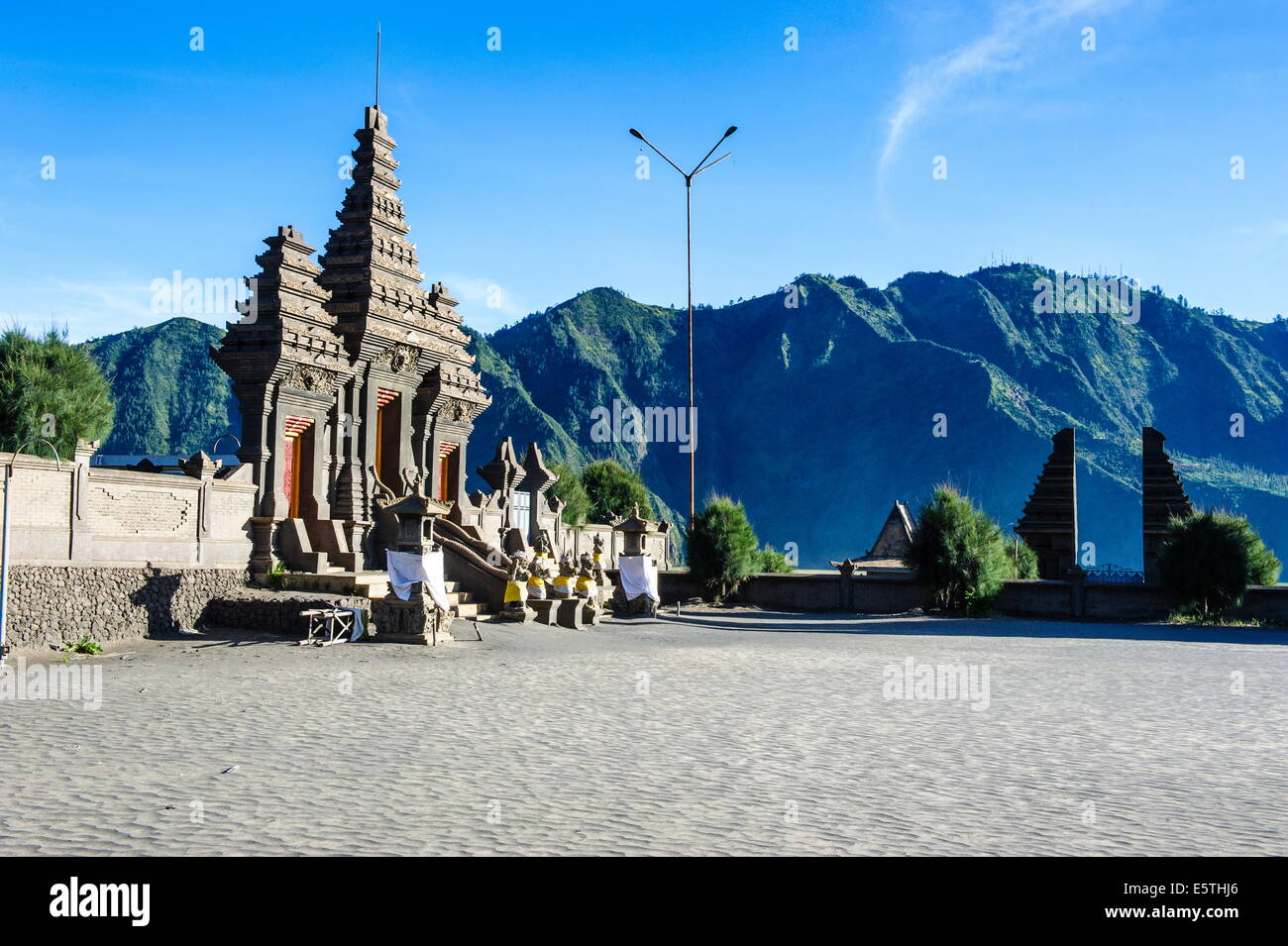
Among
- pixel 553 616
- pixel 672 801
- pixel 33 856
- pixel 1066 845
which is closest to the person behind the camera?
pixel 33 856

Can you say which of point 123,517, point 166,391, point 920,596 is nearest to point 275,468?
point 123,517

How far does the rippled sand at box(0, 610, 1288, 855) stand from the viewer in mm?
6730

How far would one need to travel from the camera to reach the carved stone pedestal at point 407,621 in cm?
2088

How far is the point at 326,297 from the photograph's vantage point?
29.4 meters

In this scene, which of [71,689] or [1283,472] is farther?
[1283,472]

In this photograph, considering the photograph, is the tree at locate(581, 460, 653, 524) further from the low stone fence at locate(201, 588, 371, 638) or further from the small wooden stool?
the small wooden stool

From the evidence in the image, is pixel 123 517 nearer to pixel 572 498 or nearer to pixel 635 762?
pixel 635 762

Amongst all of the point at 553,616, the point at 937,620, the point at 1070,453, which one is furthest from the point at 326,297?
the point at 1070,453

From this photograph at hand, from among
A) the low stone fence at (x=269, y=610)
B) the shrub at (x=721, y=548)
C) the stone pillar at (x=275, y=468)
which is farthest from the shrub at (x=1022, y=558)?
the low stone fence at (x=269, y=610)

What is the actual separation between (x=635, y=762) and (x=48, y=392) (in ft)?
131

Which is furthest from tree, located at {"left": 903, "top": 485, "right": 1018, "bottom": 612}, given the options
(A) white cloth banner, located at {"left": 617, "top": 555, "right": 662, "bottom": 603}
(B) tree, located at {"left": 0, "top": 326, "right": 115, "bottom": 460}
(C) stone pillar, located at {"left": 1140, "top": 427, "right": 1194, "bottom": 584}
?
(B) tree, located at {"left": 0, "top": 326, "right": 115, "bottom": 460}

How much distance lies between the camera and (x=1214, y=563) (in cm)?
2928

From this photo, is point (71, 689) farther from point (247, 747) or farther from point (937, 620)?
point (937, 620)
